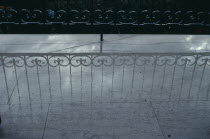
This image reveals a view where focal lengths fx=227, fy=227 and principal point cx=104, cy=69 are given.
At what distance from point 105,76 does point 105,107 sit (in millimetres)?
1081

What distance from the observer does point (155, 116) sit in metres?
3.44

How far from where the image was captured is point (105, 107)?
364 centimetres
